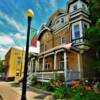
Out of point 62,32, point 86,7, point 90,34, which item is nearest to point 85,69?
point 90,34

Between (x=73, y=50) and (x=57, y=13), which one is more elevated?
(x=57, y=13)

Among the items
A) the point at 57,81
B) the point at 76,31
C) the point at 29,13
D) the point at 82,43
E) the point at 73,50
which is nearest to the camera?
the point at 29,13

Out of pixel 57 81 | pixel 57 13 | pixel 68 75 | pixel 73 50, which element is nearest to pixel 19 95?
pixel 57 81

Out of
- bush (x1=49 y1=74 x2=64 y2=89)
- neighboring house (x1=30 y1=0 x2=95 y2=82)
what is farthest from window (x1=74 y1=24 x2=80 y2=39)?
bush (x1=49 y1=74 x2=64 y2=89)

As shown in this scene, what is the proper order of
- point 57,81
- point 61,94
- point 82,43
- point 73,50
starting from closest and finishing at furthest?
point 61,94
point 57,81
point 73,50
point 82,43

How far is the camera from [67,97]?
10.9 m

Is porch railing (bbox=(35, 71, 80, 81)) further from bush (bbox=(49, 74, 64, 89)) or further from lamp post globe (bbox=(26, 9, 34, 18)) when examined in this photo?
lamp post globe (bbox=(26, 9, 34, 18))

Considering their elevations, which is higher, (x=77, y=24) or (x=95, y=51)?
(x=77, y=24)

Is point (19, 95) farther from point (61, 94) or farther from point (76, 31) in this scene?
point (76, 31)

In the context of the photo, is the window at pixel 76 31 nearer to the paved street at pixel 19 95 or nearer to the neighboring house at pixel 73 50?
the neighboring house at pixel 73 50

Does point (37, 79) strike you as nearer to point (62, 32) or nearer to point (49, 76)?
point (49, 76)

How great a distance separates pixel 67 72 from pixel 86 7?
36.8ft

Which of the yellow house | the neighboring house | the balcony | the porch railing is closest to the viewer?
the porch railing

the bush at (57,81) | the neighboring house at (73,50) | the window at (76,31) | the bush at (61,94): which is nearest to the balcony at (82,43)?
the neighboring house at (73,50)
